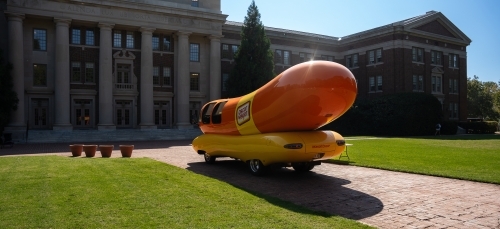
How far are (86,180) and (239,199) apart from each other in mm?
4364

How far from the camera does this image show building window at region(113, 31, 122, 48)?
3700 cm

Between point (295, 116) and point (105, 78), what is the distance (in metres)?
28.9

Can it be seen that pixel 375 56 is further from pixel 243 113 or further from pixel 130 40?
pixel 243 113

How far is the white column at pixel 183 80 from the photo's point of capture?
125 feet

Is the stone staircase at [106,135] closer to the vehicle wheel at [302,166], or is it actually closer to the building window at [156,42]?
the building window at [156,42]

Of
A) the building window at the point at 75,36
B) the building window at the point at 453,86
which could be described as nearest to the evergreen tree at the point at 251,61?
the building window at the point at 75,36

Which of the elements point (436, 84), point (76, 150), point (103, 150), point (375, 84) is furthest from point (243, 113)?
point (436, 84)

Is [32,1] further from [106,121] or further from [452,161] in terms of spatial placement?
[452,161]

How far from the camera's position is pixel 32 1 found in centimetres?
3194

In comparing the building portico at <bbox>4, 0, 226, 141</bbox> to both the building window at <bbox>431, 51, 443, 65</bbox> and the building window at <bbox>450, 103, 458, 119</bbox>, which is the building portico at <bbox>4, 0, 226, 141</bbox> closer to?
the building window at <bbox>431, 51, 443, 65</bbox>

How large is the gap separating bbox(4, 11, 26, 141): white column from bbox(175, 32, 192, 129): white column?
542 inches

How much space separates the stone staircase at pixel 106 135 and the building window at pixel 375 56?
26.7m

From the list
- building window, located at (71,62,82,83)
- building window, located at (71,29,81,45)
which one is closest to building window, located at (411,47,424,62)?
building window, located at (71,29,81,45)

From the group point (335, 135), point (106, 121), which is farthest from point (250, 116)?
point (106, 121)
